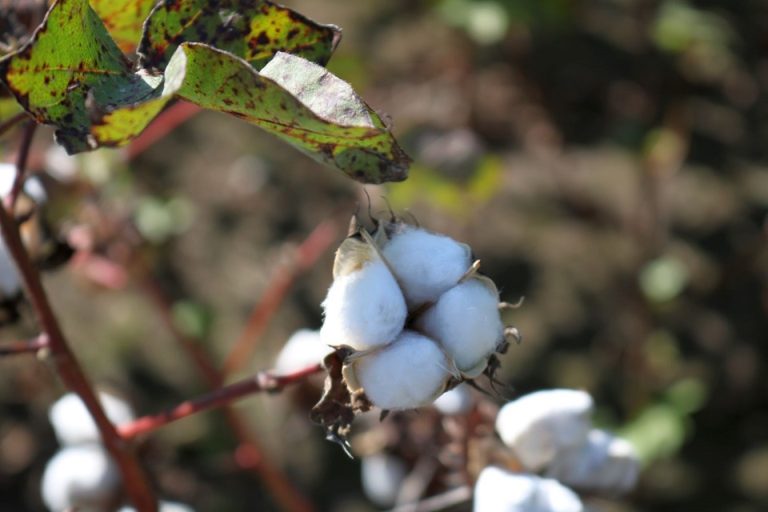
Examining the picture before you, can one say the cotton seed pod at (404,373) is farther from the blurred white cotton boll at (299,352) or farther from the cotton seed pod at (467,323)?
the blurred white cotton boll at (299,352)

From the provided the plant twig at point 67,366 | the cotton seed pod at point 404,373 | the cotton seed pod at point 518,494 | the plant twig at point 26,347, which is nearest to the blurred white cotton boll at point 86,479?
the plant twig at point 67,366

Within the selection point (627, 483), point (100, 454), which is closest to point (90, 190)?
point (100, 454)

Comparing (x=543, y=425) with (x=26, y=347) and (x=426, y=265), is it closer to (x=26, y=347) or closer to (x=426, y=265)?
(x=426, y=265)

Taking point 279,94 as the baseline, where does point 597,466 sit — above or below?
below

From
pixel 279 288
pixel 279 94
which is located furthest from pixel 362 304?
pixel 279 288

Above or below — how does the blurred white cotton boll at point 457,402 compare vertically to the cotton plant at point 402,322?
below
